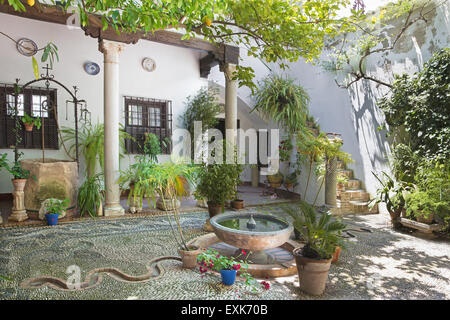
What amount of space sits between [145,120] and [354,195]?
5.06 meters

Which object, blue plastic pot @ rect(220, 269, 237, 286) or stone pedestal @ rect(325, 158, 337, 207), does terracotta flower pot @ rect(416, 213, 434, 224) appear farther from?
blue plastic pot @ rect(220, 269, 237, 286)

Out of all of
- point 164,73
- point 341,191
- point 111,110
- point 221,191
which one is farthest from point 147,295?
point 164,73

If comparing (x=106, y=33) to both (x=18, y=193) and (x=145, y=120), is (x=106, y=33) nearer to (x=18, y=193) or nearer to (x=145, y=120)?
(x=145, y=120)

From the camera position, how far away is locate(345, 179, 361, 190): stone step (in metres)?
6.48

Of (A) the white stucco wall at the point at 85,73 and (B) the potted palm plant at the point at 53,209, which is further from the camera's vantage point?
(A) the white stucco wall at the point at 85,73

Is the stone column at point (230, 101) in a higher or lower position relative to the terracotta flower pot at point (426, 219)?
higher

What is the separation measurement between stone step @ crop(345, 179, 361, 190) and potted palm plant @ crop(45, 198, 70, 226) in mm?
5390

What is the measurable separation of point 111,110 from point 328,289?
4.36 meters

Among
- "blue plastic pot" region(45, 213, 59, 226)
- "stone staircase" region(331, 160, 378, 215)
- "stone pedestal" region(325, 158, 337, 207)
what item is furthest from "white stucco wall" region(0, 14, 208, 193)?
"stone staircase" region(331, 160, 378, 215)

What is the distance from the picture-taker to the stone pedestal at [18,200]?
4.75 metres

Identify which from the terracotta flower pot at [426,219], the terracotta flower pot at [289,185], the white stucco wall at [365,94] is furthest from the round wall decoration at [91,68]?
the terracotta flower pot at [426,219]

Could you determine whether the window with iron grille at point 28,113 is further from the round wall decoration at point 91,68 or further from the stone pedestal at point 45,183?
the stone pedestal at point 45,183

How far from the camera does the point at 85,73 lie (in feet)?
22.0

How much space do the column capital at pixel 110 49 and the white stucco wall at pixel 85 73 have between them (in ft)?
5.70
